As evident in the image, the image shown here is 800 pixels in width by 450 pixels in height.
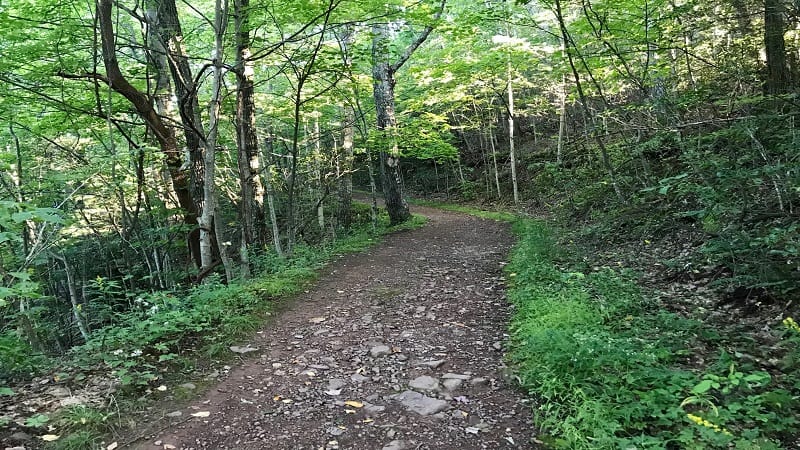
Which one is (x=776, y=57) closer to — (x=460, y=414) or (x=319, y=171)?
(x=460, y=414)

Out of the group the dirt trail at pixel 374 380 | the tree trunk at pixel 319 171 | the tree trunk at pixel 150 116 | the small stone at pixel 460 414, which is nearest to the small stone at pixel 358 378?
the dirt trail at pixel 374 380

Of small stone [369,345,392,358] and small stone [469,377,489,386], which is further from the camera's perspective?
small stone [369,345,392,358]

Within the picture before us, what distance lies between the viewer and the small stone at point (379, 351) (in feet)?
16.6

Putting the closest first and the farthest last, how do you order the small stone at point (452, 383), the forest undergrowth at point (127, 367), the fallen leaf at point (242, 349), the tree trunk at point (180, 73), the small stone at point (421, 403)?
1. the forest undergrowth at point (127, 367)
2. the small stone at point (421, 403)
3. the small stone at point (452, 383)
4. the fallen leaf at point (242, 349)
5. the tree trunk at point (180, 73)

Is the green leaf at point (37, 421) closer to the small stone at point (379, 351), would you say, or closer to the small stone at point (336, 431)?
the small stone at point (336, 431)

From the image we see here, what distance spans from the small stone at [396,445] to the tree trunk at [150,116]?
6155mm

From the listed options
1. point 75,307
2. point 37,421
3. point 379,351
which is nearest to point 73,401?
point 37,421

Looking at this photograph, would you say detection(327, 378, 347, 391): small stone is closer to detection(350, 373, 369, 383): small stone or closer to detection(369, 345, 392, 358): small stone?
detection(350, 373, 369, 383): small stone

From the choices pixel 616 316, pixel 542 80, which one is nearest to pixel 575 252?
pixel 616 316

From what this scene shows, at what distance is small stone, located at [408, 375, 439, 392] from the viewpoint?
4273 mm

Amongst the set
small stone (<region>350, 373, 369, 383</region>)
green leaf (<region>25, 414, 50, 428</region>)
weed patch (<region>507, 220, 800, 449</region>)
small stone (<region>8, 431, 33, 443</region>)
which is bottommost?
small stone (<region>350, 373, 369, 383</region>)

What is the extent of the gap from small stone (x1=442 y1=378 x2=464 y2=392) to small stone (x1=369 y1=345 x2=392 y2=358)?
0.93 metres

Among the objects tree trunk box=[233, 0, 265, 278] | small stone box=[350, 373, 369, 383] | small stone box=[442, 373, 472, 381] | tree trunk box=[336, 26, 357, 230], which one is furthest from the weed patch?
tree trunk box=[336, 26, 357, 230]

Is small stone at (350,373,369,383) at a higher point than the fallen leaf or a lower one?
lower
